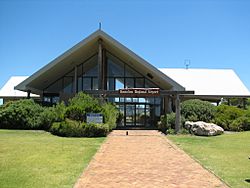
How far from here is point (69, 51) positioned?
2523cm

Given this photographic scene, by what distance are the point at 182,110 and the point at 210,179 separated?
16.3m

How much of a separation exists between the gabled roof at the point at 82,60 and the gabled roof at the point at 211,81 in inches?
224

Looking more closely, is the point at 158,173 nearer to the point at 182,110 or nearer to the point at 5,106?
the point at 182,110

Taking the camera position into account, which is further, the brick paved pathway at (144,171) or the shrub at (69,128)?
the shrub at (69,128)

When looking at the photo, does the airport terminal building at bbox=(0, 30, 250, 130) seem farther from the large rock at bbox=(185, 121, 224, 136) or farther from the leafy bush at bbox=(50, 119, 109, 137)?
the leafy bush at bbox=(50, 119, 109, 137)

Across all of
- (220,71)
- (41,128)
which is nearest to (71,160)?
(41,128)

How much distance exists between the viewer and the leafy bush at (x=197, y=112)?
2377 centimetres

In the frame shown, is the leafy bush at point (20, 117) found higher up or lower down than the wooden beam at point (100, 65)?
lower down

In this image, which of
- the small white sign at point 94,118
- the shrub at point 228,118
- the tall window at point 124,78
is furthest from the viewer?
the tall window at point 124,78

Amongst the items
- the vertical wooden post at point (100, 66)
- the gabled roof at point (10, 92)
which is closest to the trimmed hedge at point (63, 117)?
the vertical wooden post at point (100, 66)

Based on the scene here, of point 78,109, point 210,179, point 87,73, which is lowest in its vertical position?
point 210,179

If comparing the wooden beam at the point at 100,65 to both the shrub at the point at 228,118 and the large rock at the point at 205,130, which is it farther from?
the shrub at the point at 228,118

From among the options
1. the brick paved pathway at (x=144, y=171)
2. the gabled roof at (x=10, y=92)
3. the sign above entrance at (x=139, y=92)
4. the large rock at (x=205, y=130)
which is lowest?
the brick paved pathway at (x=144, y=171)

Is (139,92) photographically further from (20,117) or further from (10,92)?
(10,92)
